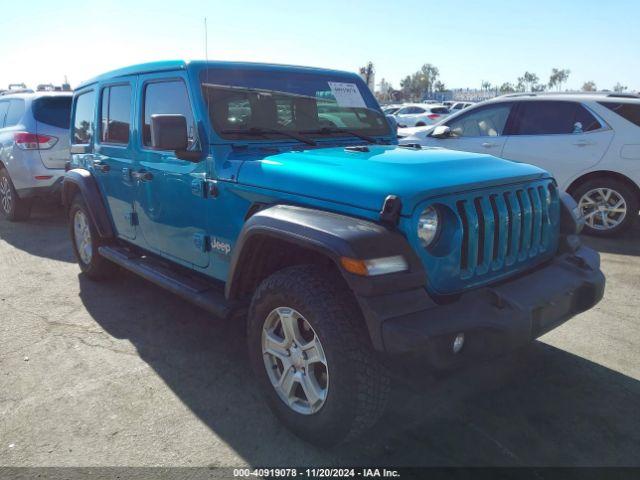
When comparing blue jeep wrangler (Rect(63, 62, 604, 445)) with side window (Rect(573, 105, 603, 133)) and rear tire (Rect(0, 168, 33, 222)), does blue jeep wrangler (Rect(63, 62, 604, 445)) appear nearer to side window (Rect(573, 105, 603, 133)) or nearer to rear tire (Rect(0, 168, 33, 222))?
side window (Rect(573, 105, 603, 133))

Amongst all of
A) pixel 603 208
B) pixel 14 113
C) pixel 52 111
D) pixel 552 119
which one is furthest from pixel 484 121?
pixel 14 113

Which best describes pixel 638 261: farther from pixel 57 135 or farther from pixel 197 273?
pixel 57 135

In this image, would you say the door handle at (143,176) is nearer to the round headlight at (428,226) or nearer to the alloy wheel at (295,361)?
the alloy wheel at (295,361)

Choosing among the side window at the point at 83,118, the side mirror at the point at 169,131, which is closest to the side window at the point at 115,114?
the side window at the point at 83,118

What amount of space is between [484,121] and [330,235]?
5756mm

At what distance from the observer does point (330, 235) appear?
7.47 feet

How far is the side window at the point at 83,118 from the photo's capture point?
496cm

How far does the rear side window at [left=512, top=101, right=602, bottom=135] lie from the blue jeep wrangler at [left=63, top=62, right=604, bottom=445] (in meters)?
3.62

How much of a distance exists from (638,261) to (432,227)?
169 inches

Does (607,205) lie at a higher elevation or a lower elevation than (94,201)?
lower

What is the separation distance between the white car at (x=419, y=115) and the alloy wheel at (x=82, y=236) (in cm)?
1555

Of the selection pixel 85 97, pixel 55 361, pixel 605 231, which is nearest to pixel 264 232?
pixel 55 361

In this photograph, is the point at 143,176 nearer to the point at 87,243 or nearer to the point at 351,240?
the point at 87,243

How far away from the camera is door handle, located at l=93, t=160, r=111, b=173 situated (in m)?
4.53
